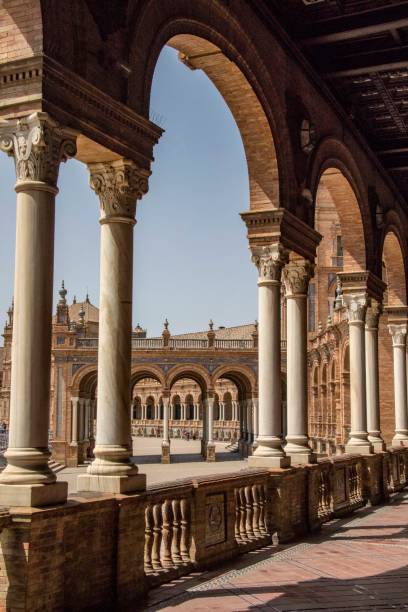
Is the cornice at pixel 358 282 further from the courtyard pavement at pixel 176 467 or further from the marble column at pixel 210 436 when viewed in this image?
the marble column at pixel 210 436

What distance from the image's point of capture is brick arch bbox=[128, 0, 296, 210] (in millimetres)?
8242

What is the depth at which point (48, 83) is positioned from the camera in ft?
21.6

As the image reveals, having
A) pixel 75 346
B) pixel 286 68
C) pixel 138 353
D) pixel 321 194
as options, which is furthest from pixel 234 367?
pixel 286 68

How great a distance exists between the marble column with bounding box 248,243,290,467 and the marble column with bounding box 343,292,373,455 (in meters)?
4.75

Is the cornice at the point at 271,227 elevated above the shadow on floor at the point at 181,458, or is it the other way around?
the cornice at the point at 271,227

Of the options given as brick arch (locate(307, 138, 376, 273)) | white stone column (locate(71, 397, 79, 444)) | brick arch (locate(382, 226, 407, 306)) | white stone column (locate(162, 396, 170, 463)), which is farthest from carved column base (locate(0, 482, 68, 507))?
white stone column (locate(71, 397, 79, 444))

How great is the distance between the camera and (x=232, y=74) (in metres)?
10.8

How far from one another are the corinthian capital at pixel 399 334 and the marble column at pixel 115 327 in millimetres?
13115

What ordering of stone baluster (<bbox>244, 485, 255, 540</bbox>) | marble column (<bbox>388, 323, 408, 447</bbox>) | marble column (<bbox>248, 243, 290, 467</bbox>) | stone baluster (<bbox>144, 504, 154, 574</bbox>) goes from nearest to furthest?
stone baluster (<bbox>144, 504, 154, 574</bbox>)
stone baluster (<bbox>244, 485, 255, 540</bbox>)
marble column (<bbox>248, 243, 290, 467</bbox>)
marble column (<bbox>388, 323, 408, 447</bbox>)

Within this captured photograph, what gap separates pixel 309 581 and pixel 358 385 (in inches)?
314

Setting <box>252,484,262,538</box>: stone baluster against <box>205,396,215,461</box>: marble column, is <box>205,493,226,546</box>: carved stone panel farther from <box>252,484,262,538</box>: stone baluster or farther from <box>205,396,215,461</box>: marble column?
<box>205,396,215,461</box>: marble column

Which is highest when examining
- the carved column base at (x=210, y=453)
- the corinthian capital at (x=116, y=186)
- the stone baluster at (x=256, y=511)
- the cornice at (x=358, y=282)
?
the cornice at (x=358, y=282)

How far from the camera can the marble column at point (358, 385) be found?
15.8 metres

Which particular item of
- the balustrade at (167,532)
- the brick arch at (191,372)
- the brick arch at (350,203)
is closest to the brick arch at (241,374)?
the brick arch at (191,372)
